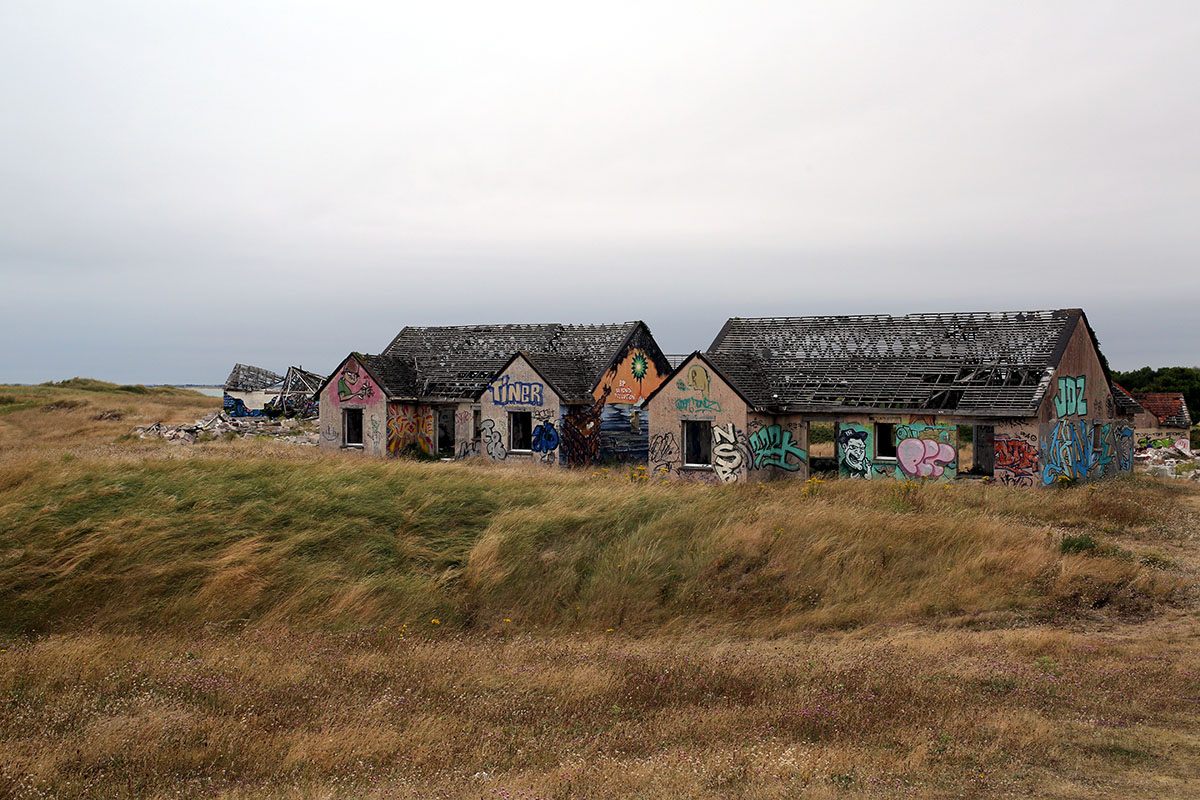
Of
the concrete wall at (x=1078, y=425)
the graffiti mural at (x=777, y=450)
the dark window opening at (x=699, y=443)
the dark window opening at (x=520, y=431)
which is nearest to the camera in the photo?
the concrete wall at (x=1078, y=425)

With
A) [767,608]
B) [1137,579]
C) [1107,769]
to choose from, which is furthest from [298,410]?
[1107,769]

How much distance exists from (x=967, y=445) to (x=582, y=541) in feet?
103

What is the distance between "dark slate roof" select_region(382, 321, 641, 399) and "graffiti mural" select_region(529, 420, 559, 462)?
209 cm

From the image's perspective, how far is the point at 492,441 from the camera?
28672 mm

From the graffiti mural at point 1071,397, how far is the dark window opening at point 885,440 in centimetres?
422

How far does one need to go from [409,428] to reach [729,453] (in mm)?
12046

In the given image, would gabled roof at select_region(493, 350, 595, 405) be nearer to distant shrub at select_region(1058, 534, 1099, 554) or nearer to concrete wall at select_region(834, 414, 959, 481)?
concrete wall at select_region(834, 414, 959, 481)

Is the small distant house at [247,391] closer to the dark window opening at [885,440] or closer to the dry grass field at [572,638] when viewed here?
the dry grass field at [572,638]

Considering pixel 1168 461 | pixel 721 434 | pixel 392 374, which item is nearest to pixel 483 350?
pixel 392 374

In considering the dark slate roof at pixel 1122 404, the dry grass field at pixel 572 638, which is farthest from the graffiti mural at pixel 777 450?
the dark slate roof at pixel 1122 404

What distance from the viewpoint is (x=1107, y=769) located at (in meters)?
7.29

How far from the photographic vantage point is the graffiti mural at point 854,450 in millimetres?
24078

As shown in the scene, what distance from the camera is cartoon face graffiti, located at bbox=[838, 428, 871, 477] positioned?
949 inches

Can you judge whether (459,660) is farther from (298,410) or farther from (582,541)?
(298,410)
